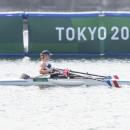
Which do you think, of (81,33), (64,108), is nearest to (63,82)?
(64,108)

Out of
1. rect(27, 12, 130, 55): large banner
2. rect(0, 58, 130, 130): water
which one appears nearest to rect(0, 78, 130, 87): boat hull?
rect(0, 58, 130, 130): water

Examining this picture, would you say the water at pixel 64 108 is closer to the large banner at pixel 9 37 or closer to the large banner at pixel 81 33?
the large banner at pixel 81 33

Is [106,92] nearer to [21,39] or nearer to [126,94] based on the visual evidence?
[126,94]

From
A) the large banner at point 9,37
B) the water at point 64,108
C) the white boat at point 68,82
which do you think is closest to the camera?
the water at point 64,108

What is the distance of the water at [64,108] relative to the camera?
22.4 m

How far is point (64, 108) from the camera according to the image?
81.0ft

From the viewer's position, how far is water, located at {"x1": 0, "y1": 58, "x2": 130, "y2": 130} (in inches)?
880

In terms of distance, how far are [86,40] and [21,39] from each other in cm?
264

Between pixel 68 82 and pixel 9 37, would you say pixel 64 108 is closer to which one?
pixel 68 82

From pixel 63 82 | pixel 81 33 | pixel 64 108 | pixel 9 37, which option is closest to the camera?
pixel 64 108

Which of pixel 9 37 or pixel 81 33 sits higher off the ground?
pixel 81 33

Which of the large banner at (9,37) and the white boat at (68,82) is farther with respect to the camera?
the large banner at (9,37)

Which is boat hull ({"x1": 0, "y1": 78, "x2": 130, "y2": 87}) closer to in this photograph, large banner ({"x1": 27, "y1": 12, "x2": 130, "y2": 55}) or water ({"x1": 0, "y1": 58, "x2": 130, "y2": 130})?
water ({"x1": 0, "y1": 58, "x2": 130, "y2": 130})

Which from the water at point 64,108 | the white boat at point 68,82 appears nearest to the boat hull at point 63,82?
the white boat at point 68,82
